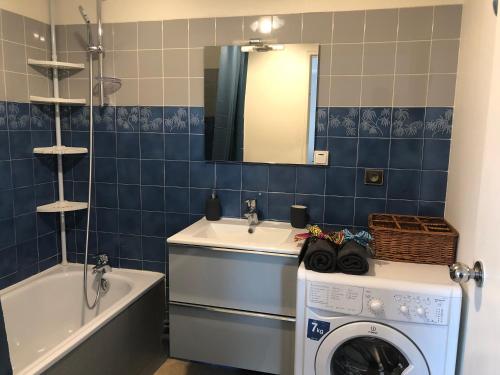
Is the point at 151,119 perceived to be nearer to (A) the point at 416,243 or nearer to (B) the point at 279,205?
(B) the point at 279,205

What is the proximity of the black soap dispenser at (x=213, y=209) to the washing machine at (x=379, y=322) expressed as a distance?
83 centimetres

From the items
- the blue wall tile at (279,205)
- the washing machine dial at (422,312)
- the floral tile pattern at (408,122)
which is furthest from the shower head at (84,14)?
the washing machine dial at (422,312)

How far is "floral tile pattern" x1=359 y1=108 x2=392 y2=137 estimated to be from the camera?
2078 mm

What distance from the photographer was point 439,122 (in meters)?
2.02

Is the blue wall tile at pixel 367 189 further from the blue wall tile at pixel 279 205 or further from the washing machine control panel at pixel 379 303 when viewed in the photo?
the washing machine control panel at pixel 379 303

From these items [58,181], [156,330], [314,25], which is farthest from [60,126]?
[314,25]

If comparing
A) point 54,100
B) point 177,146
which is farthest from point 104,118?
point 177,146

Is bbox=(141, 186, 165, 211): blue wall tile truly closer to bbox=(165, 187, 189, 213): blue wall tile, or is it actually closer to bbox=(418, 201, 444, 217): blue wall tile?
bbox=(165, 187, 189, 213): blue wall tile

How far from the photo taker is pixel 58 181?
2.57 metres

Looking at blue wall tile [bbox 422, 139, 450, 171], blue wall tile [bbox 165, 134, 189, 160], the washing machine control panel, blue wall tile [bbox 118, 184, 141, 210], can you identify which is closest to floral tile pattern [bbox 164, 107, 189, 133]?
blue wall tile [bbox 165, 134, 189, 160]

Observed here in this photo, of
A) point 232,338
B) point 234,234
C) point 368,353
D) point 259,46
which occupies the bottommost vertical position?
point 232,338

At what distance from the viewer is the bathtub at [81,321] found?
1.80 m

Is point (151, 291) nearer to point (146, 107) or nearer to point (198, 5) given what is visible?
point (146, 107)

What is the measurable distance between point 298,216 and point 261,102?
0.68 m
